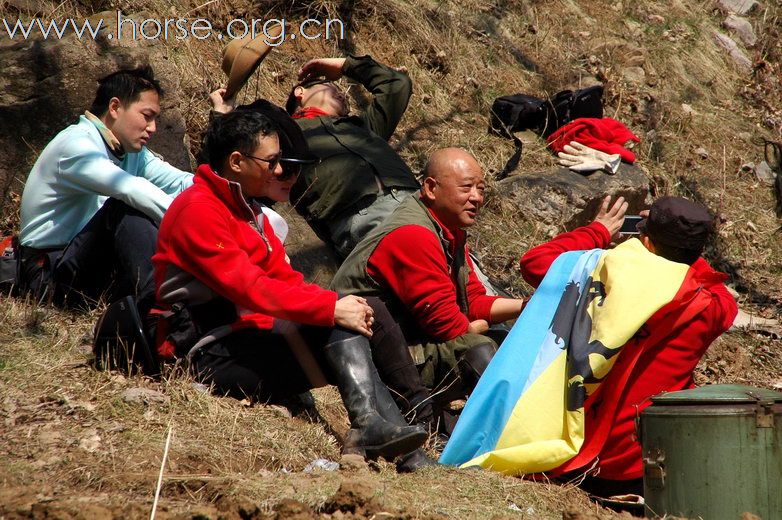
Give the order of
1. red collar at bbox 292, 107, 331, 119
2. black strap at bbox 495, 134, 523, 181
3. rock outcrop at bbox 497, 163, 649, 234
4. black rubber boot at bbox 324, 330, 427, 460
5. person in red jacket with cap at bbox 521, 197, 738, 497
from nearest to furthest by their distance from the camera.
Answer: black rubber boot at bbox 324, 330, 427, 460 < person in red jacket with cap at bbox 521, 197, 738, 497 < red collar at bbox 292, 107, 331, 119 < rock outcrop at bbox 497, 163, 649, 234 < black strap at bbox 495, 134, 523, 181

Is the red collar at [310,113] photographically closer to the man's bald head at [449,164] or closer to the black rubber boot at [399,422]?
the man's bald head at [449,164]

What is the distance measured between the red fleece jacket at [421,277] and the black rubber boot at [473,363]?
0.42 feet

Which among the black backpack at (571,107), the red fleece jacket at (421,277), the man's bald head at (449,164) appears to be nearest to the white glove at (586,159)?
the black backpack at (571,107)

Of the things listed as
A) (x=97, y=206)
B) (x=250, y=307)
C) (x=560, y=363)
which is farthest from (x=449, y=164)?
(x=97, y=206)

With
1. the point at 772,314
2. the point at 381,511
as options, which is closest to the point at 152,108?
the point at 381,511

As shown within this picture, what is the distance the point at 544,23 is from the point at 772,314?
4233 millimetres

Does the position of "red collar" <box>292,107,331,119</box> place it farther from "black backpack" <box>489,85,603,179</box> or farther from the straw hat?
"black backpack" <box>489,85,603,179</box>

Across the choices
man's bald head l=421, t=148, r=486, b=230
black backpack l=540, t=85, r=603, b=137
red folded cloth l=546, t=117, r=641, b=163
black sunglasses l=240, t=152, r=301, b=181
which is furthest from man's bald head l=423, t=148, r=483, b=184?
black backpack l=540, t=85, r=603, b=137

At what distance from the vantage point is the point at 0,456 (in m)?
3.42

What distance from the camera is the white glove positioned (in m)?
7.80

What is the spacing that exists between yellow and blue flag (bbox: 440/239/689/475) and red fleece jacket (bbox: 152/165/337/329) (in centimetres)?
77

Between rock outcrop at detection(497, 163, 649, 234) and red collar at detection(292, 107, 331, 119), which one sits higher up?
red collar at detection(292, 107, 331, 119)

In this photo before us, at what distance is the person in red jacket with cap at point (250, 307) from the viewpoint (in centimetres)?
390

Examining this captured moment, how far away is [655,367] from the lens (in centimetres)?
410
